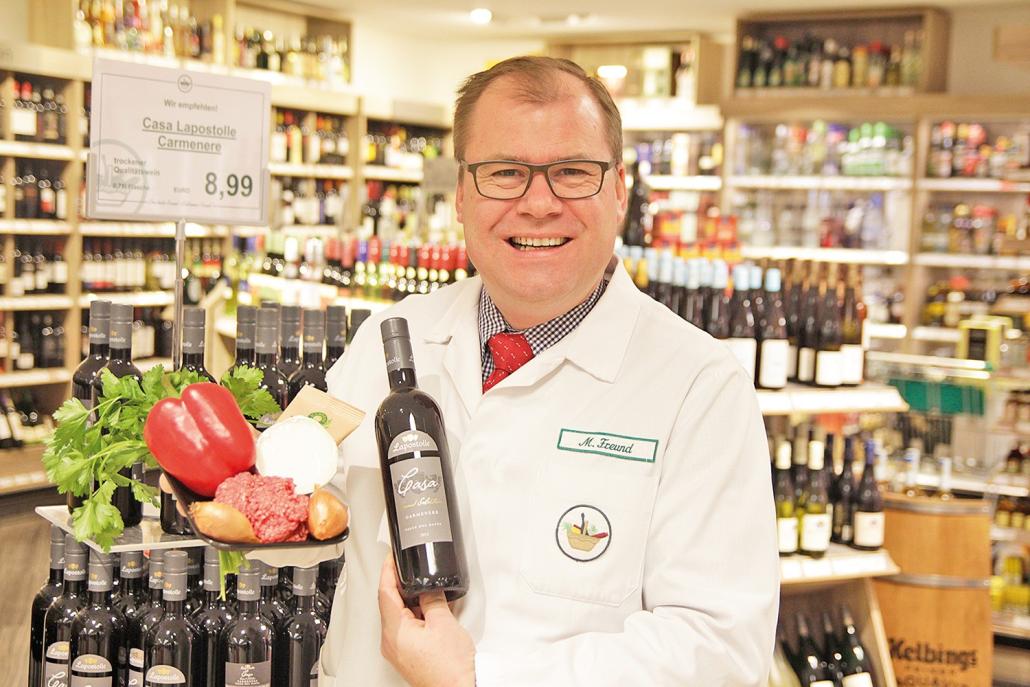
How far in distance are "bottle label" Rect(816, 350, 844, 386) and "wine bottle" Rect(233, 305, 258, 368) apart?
86.6 inches

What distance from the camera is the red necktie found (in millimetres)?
1811

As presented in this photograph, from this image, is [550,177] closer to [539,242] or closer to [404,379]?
[539,242]

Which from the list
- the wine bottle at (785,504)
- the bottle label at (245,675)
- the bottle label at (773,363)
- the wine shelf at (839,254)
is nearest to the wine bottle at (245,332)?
the bottle label at (245,675)

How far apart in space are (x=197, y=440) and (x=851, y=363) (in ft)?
A: 9.45

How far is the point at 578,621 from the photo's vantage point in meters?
1.62

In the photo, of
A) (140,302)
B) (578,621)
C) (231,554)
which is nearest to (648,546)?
(578,621)

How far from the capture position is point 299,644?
209 cm

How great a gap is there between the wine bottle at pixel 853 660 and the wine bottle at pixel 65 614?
2713mm

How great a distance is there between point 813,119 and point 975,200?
1226mm

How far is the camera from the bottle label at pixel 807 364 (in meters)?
3.97

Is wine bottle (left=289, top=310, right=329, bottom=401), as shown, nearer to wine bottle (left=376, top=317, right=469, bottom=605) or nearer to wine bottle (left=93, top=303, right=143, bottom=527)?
wine bottle (left=93, top=303, right=143, bottom=527)

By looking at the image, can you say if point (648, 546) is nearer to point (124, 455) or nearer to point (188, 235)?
point (124, 455)

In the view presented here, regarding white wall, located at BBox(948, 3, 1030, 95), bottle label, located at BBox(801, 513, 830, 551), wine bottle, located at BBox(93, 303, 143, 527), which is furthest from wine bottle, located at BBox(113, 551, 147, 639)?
white wall, located at BBox(948, 3, 1030, 95)

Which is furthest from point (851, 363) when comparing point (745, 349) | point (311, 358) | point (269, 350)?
point (269, 350)
